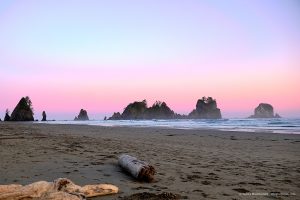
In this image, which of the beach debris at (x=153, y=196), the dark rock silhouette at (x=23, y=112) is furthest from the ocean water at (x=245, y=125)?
the dark rock silhouette at (x=23, y=112)

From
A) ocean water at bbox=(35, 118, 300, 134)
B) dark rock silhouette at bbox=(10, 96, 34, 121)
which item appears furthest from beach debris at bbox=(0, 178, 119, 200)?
dark rock silhouette at bbox=(10, 96, 34, 121)

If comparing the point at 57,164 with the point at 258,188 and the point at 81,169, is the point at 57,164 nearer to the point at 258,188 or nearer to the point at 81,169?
the point at 81,169

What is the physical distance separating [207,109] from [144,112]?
3319 centimetres

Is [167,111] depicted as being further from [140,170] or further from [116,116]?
[140,170]

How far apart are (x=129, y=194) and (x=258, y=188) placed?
2.65 m

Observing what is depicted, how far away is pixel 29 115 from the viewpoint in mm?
92312

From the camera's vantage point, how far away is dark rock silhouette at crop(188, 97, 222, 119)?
155375 mm

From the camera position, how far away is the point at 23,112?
90562 millimetres

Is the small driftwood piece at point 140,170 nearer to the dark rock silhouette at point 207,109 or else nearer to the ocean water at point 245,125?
the ocean water at point 245,125

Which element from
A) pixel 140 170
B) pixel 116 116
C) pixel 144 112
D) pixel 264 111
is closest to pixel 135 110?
pixel 144 112

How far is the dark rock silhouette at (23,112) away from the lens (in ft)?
293

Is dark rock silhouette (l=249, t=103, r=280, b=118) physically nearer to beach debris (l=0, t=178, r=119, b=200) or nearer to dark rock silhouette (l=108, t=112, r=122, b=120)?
dark rock silhouette (l=108, t=112, r=122, b=120)

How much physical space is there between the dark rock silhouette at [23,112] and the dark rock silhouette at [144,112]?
72977 mm

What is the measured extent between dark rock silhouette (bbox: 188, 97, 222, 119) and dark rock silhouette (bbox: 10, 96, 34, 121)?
3529 inches
